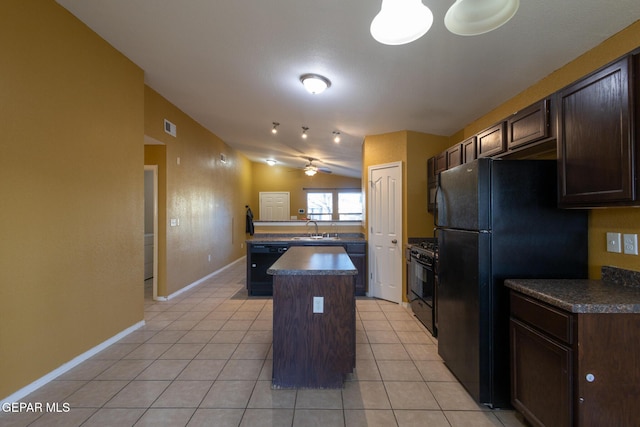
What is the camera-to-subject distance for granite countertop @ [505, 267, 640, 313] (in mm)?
1298

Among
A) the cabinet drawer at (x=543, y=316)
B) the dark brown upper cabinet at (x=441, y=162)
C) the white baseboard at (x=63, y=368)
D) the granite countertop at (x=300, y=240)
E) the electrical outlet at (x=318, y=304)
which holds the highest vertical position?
the dark brown upper cabinet at (x=441, y=162)

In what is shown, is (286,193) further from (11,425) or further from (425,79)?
(11,425)

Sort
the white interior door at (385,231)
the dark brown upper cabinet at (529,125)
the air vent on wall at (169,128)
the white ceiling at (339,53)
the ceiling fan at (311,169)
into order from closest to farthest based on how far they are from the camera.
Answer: the white ceiling at (339,53), the dark brown upper cabinet at (529,125), the air vent on wall at (169,128), the white interior door at (385,231), the ceiling fan at (311,169)

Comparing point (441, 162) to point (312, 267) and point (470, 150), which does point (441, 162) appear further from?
point (312, 267)

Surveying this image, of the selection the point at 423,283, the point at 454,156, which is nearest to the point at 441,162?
the point at 454,156

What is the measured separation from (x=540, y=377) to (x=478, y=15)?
1855mm

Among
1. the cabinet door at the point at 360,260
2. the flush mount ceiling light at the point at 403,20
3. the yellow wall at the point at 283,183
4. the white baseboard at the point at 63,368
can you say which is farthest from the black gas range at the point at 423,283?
the yellow wall at the point at 283,183

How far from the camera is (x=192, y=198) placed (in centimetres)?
464

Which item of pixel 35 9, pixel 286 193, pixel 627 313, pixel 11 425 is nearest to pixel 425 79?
pixel 627 313

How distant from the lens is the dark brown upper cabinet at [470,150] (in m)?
2.86

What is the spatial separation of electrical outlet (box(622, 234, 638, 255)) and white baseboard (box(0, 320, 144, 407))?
4056 mm

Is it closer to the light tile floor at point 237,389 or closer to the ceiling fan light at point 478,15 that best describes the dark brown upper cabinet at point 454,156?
the light tile floor at point 237,389

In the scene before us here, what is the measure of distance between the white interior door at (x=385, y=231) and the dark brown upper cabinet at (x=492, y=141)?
4.31 feet

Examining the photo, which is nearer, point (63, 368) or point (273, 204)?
point (63, 368)
